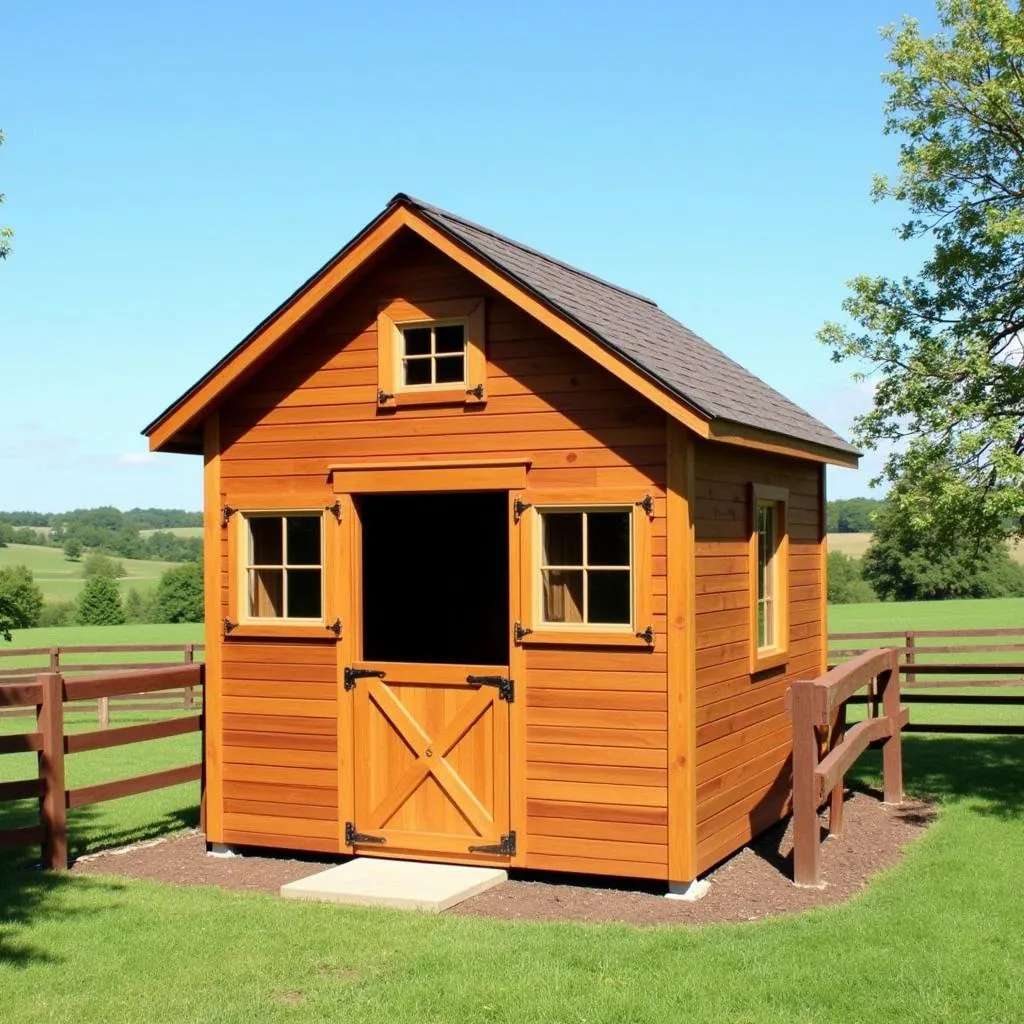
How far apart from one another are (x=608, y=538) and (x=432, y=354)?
1880 mm

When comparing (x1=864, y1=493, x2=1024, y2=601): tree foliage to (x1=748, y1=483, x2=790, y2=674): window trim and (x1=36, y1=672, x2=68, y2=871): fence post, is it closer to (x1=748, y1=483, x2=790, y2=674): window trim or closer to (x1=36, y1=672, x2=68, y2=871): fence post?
(x1=748, y1=483, x2=790, y2=674): window trim

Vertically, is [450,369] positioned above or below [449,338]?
below

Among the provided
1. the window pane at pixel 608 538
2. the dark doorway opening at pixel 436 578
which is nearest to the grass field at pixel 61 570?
Answer: the dark doorway opening at pixel 436 578

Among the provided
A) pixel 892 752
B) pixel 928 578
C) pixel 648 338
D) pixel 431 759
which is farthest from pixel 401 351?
pixel 928 578

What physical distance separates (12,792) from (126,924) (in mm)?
1895

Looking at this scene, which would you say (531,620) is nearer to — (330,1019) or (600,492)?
(600,492)

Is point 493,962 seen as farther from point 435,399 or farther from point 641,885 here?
point 435,399

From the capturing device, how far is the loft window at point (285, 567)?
9930 millimetres

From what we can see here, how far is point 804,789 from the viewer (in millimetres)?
8773

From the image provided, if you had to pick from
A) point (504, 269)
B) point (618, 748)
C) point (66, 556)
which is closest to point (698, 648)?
point (618, 748)

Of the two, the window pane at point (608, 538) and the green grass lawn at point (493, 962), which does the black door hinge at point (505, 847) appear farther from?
the window pane at point (608, 538)

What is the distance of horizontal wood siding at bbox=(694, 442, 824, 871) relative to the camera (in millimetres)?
9008

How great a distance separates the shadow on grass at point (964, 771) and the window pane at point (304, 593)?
19.6 feet

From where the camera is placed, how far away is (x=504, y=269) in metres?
8.91
